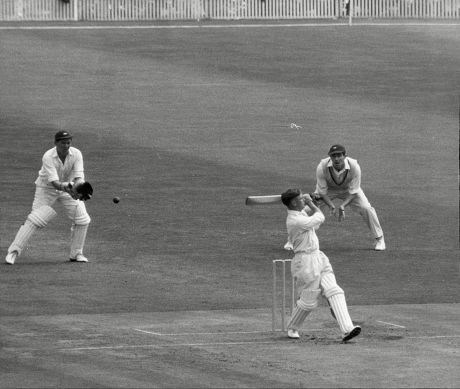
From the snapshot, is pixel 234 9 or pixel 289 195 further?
pixel 234 9

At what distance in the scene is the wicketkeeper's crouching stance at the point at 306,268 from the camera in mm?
15117

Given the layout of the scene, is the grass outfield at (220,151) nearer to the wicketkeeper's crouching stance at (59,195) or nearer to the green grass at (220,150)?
the green grass at (220,150)

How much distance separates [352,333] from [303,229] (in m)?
1.25

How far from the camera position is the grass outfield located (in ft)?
63.2

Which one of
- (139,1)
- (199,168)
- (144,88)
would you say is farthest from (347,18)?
(199,168)

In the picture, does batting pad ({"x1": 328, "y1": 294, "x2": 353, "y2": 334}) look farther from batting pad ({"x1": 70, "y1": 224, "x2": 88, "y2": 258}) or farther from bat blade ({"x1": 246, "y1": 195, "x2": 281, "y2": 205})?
batting pad ({"x1": 70, "y1": 224, "x2": 88, "y2": 258})

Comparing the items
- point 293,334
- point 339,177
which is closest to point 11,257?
point 339,177

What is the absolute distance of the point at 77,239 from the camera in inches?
798

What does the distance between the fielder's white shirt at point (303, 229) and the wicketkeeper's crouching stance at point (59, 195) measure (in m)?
5.00

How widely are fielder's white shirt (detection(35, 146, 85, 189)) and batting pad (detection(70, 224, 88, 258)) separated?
0.69 meters

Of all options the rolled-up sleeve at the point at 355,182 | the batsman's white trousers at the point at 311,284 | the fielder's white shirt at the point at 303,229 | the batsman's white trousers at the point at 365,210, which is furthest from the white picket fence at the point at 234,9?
the batsman's white trousers at the point at 311,284

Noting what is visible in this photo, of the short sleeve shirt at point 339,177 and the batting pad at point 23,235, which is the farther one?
the short sleeve shirt at point 339,177

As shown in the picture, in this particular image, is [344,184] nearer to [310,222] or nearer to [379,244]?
[379,244]

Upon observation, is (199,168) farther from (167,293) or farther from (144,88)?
(167,293)
